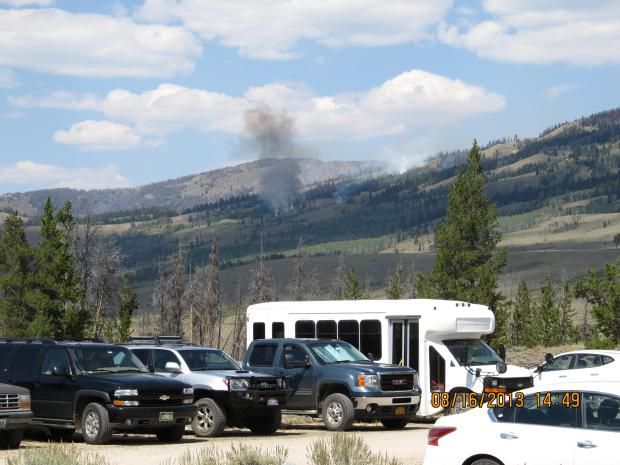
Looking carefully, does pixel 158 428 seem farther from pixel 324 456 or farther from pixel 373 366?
pixel 324 456

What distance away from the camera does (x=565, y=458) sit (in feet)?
39.1

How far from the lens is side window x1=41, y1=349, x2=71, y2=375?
20031 mm

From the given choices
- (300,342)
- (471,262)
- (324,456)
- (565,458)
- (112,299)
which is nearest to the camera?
(565,458)

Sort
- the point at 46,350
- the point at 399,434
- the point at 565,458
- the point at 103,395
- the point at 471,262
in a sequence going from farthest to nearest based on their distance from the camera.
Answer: the point at 471,262, the point at 399,434, the point at 46,350, the point at 103,395, the point at 565,458

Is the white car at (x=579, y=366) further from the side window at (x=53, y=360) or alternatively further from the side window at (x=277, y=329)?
the side window at (x=53, y=360)

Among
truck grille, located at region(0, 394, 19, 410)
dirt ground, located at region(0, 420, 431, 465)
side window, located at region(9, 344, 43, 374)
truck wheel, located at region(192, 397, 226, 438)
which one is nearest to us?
dirt ground, located at region(0, 420, 431, 465)

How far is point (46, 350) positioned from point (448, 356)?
960 cm

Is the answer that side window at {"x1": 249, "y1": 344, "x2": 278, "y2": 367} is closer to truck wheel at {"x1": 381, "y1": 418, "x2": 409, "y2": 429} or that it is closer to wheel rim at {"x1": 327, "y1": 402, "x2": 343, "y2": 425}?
wheel rim at {"x1": 327, "y1": 402, "x2": 343, "y2": 425}

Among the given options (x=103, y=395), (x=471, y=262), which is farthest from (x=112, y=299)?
(x=103, y=395)

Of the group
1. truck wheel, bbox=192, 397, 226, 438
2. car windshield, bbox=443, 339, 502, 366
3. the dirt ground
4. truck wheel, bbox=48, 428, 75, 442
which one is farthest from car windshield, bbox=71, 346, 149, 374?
car windshield, bbox=443, 339, 502, 366

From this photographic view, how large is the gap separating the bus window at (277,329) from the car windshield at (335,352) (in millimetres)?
3139

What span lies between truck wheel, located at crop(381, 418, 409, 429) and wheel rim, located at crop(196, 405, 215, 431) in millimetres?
4384

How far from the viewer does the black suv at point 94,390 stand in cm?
1917

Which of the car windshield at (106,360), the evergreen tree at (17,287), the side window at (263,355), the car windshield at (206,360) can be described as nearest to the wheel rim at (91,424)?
the car windshield at (106,360)
